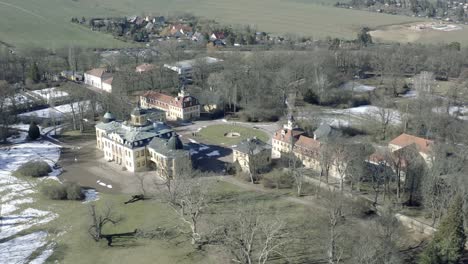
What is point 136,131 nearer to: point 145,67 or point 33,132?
point 33,132

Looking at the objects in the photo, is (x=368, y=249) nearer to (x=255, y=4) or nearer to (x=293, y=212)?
(x=293, y=212)

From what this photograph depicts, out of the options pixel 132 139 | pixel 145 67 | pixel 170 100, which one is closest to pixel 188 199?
pixel 132 139

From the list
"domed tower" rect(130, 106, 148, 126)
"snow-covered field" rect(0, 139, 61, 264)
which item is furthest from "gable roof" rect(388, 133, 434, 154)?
"snow-covered field" rect(0, 139, 61, 264)

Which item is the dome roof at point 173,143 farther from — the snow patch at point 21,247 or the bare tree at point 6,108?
the bare tree at point 6,108

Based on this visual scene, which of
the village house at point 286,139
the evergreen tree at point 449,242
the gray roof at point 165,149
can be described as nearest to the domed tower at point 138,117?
the gray roof at point 165,149

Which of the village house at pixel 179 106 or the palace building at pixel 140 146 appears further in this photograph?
the village house at pixel 179 106
